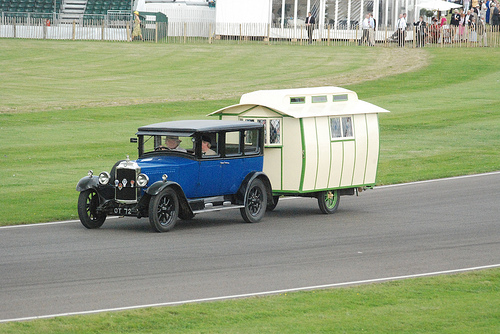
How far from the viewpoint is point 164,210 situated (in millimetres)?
14125

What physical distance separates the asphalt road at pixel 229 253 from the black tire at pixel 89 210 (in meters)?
0.21

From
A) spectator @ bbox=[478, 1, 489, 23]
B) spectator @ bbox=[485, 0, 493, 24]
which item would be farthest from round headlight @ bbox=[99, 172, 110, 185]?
spectator @ bbox=[485, 0, 493, 24]

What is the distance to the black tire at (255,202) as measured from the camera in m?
15.3

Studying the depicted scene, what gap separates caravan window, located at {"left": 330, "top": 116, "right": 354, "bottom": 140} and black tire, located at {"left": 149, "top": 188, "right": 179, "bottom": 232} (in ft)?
13.1

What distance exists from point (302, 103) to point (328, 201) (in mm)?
2160

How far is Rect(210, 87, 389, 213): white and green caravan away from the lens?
1600 cm

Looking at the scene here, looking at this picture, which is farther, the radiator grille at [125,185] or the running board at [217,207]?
the running board at [217,207]

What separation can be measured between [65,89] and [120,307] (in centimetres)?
2899

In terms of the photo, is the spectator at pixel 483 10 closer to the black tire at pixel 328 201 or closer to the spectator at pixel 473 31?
the spectator at pixel 473 31

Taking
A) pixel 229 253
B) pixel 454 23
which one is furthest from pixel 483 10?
pixel 229 253

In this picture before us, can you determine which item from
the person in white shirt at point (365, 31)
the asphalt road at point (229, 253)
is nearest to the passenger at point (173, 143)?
the asphalt road at point (229, 253)

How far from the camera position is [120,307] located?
30.5 ft

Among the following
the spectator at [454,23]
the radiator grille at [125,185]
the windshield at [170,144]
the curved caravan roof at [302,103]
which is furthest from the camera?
the spectator at [454,23]

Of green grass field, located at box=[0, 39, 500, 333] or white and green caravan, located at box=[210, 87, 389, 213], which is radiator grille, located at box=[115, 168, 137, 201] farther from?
white and green caravan, located at box=[210, 87, 389, 213]
